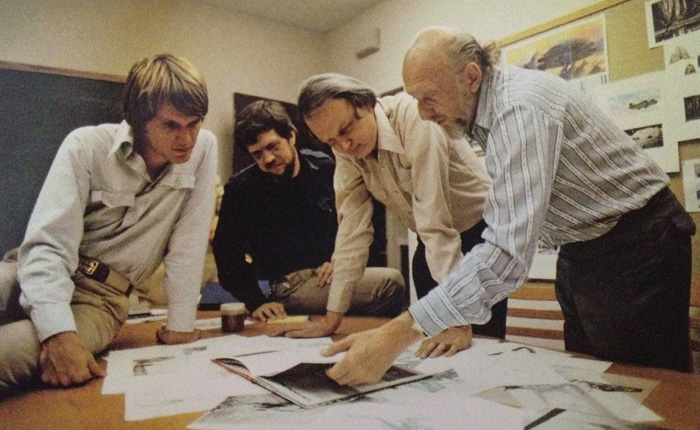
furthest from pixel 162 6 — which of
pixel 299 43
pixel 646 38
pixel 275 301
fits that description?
pixel 646 38

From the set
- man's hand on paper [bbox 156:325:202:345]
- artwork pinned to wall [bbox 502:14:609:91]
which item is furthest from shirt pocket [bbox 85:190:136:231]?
artwork pinned to wall [bbox 502:14:609:91]

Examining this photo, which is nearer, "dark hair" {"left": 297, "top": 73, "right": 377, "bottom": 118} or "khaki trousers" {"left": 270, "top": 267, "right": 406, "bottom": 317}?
"dark hair" {"left": 297, "top": 73, "right": 377, "bottom": 118}

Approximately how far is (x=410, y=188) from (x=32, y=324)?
2.80 ft

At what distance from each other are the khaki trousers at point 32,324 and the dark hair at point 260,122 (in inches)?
29.1

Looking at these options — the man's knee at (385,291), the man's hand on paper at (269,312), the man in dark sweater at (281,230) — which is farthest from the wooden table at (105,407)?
the man's knee at (385,291)

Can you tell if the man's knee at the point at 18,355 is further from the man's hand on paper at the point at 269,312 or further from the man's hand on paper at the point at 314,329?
the man's hand on paper at the point at 269,312

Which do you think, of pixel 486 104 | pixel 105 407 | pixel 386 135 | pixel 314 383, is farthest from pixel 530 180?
pixel 105 407

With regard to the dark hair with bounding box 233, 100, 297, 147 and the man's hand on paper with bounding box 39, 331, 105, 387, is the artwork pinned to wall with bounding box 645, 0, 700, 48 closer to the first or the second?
the dark hair with bounding box 233, 100, 297, 147

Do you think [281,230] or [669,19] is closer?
[669,19]

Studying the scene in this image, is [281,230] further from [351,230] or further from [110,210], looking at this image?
[110,210]

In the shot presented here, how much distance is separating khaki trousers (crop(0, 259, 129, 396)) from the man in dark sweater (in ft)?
1.77

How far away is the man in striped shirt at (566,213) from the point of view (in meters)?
0.68

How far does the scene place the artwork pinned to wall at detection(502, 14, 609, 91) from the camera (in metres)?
1.75

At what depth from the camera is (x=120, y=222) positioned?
115 cm
